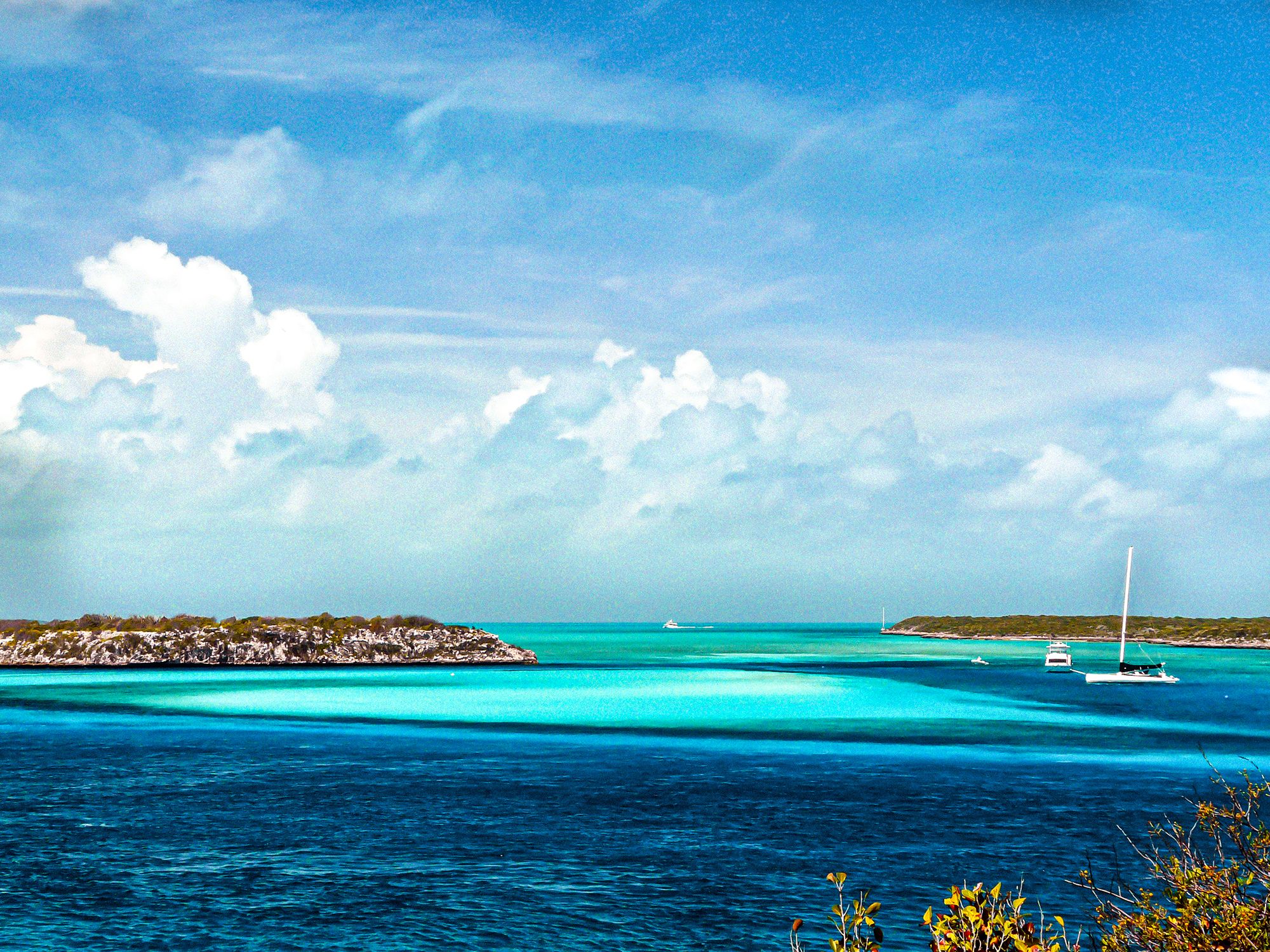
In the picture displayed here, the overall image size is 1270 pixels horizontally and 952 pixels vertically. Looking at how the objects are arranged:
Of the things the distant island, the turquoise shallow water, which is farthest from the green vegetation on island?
the distant island

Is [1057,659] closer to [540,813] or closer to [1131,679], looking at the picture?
[1131,679]

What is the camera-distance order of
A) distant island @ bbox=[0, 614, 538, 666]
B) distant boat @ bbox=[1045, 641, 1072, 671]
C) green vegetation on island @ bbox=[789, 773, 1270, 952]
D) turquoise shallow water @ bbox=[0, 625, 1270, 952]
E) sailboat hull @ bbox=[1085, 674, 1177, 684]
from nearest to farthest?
green vegetation on island @ bbox=[789, 773, 1270, 952] → turquoise shallow water @ bbox=[0, 625, 1270, 952] → sailboat hull @ bbox=[1085, 674, 1177, 684] → distant island @ bbox=[0, 614, 538, 666] → distant boat @ bbox=[1045, 641, 1072, 671]

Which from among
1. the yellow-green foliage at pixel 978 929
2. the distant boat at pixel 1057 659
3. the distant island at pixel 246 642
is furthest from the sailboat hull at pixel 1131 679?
the yellow-green foliage at pixel 978 929

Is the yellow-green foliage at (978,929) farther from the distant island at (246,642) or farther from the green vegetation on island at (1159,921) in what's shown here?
the distant island at (246,642)

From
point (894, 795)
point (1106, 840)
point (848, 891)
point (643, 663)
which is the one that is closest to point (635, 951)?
point (848, 891)

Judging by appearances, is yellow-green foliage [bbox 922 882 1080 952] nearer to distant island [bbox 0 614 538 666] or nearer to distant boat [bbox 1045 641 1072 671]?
distant island [bbox 0 614 538 666]
